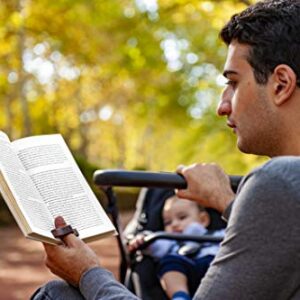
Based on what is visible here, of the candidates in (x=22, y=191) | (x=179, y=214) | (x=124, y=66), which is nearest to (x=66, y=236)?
(x=22, y=191)

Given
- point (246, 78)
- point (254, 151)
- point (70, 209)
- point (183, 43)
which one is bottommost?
point (183, 43)

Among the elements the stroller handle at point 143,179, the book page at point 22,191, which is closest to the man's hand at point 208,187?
the stroller handle at point 143,179

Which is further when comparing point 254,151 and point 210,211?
point 210,211

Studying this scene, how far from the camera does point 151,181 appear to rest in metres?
2.16

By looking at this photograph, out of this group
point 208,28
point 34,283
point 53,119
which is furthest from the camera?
point 53,119

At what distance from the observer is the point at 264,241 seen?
131 cm

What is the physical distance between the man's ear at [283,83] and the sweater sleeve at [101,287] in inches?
20.2

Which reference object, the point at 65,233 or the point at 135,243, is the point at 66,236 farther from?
the point at 135,243

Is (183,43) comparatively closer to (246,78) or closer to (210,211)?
(210,211)

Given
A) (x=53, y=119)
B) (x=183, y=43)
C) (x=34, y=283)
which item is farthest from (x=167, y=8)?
(x=53, y=119)

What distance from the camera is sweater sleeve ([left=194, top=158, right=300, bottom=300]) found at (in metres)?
1.30

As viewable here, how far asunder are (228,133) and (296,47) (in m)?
10.9

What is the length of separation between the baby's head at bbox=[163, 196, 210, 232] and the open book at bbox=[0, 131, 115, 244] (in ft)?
5.98

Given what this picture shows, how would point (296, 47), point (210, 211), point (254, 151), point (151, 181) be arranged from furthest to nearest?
point (210, 211), point (151, 181), point (254, 151), point (296, 47)
